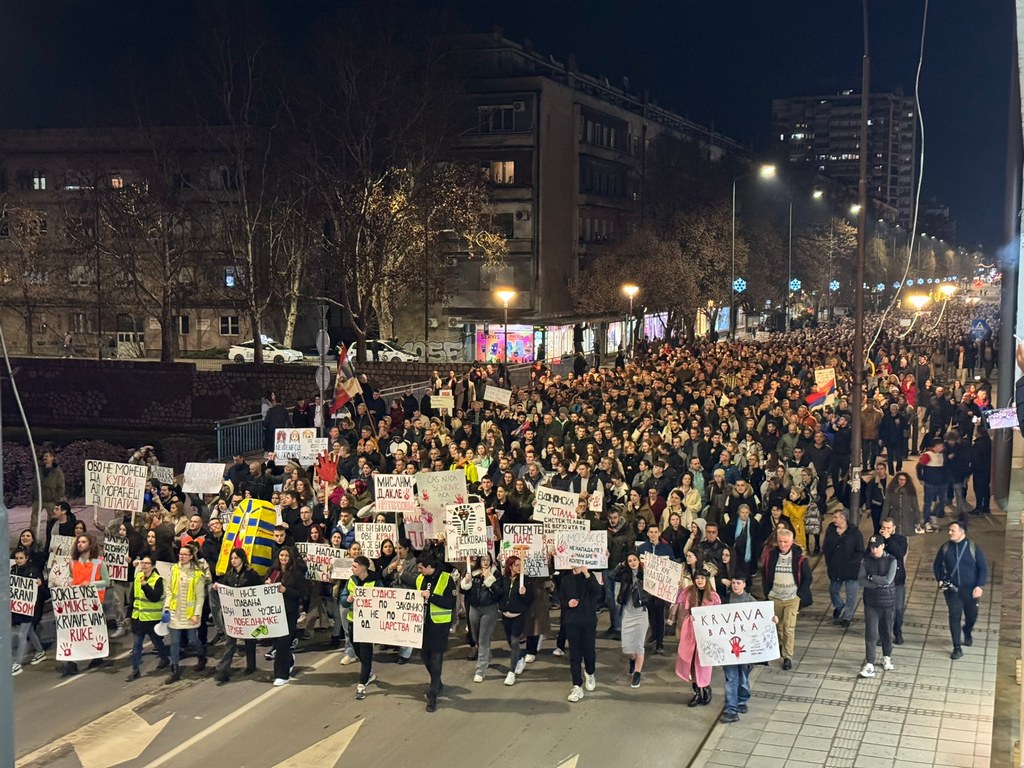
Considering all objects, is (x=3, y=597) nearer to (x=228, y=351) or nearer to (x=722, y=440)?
(x=722, y=440)

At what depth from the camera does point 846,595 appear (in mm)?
14258

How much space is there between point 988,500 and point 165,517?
13896mm

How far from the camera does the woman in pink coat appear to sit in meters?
11.4

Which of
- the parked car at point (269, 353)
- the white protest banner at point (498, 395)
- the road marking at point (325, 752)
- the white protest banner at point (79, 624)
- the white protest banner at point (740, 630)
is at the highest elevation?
the parked car at point (269, 353)

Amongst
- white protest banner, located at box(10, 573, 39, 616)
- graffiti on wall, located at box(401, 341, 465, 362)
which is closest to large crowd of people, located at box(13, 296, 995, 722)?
white protest banner, located at box(10, 573, 39, 616)

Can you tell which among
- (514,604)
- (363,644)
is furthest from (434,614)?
(514,604)

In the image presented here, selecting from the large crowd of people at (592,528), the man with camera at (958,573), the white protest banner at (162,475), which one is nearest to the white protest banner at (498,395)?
the large crowd of people at (592,528)

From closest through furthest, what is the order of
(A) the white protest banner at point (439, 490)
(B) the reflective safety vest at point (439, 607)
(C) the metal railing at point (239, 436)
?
(B) the reflective safety vest at point (439, 607) < (A) the white protest banner at point (439, 490) < (C) the metal railing at point (239, 436)

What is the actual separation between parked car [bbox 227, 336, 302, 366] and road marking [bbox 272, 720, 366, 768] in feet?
132

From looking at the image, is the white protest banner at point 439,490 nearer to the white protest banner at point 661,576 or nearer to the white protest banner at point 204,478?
the white protest banner at point 204,478

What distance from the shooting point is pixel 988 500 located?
793 inches


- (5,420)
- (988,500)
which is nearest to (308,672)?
(988,500)

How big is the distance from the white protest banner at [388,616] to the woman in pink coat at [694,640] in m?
2.68

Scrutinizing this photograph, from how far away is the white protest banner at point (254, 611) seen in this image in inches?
486
